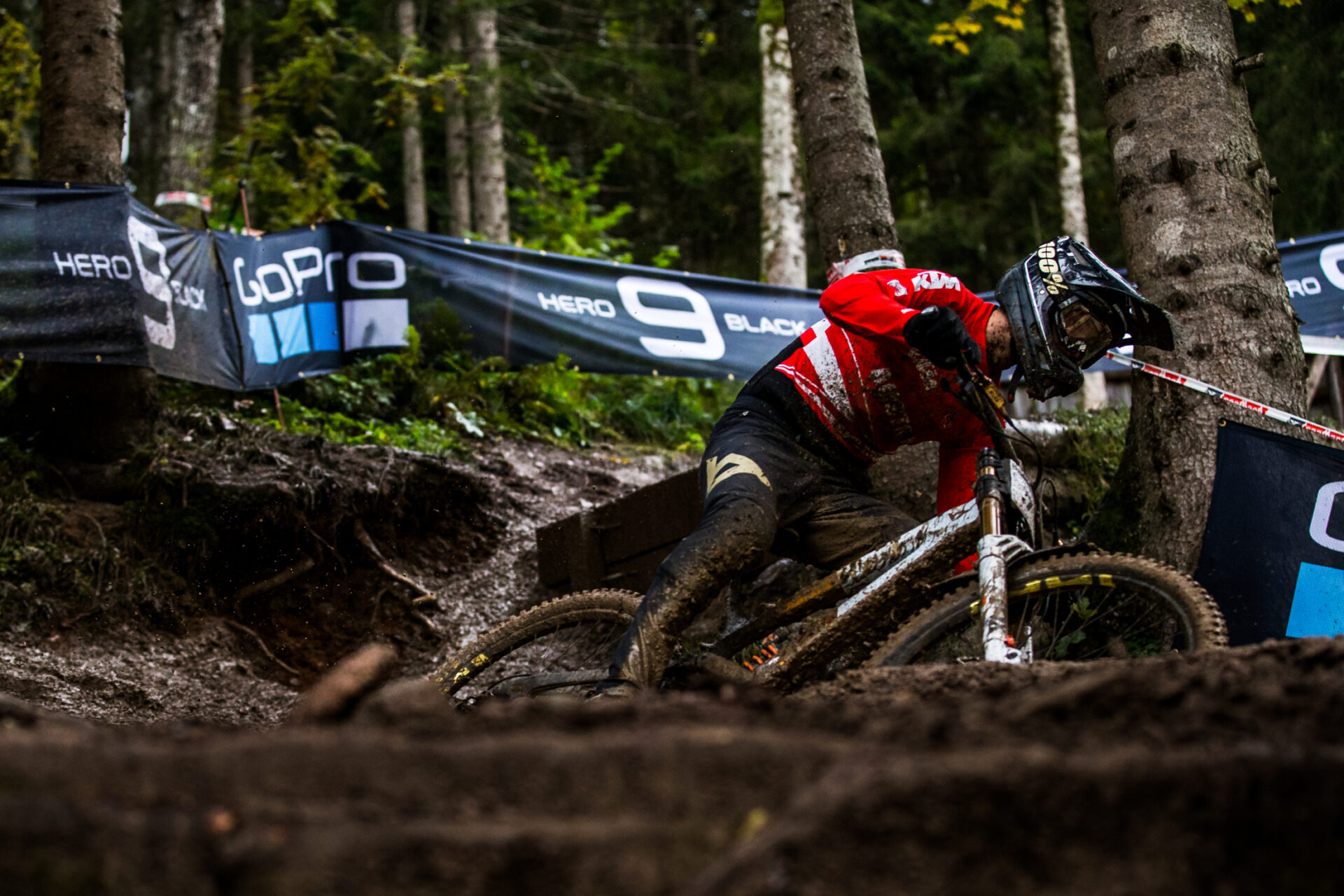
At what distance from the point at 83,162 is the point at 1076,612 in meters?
6.03

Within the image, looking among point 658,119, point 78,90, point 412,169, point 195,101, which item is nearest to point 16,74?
point 412,169

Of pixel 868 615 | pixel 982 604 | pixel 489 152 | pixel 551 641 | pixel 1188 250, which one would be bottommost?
pixel 551 641

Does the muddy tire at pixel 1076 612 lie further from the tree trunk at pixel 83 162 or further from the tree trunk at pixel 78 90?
the tree trunk at pixel 78 90

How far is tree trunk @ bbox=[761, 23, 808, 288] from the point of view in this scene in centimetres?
1147

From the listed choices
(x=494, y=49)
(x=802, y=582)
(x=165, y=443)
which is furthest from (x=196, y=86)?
(x=802, y=582)

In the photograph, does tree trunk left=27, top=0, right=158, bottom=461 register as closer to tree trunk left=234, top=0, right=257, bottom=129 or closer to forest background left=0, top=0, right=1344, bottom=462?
forest background left=0, top=0, right=1344, bottom=462

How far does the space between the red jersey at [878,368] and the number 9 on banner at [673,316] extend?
457 centimetres

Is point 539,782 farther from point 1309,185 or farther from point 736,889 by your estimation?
point 1309,185

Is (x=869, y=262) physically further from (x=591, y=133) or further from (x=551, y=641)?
(x=591, y=133)

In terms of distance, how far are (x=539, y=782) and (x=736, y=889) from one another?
280mm

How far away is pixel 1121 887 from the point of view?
1.21 m

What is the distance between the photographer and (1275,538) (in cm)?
364

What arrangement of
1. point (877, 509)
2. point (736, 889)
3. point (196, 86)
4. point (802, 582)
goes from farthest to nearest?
point (196, 86) < point (802, 582) < point (877, 509) < point (736, 889)

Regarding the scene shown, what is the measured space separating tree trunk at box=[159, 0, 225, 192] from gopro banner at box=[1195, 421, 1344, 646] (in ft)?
39.0
